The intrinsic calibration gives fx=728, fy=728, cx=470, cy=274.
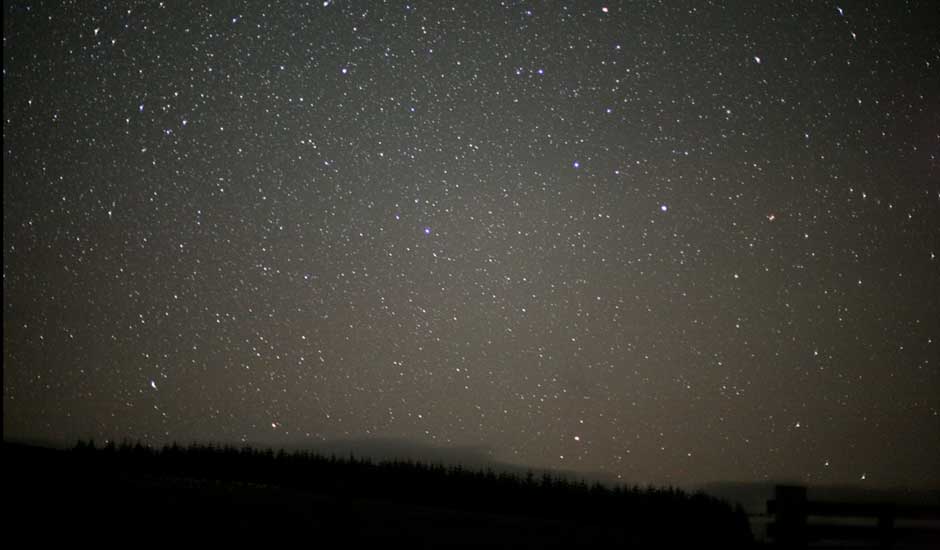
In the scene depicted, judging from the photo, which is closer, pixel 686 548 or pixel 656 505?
pixel 686 548

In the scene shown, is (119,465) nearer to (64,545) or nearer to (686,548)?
(64,545)

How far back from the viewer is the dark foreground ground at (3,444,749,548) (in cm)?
586

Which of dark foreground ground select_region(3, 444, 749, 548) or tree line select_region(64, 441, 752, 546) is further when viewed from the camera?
tree line select_region(64, 441, 752, 546)

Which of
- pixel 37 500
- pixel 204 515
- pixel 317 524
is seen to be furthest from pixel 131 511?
pixel 317 524

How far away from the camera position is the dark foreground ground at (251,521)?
586cm

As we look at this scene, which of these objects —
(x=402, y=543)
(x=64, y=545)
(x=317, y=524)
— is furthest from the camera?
(x=317, y=524)

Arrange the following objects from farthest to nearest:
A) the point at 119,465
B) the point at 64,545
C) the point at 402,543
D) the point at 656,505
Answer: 1. the point at 119,465
2. the point at 656,505
3. the point at 402,543
4. the point at 64,545

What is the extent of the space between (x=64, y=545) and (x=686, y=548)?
4.88m

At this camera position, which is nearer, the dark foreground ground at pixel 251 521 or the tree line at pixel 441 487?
the dark foreground ground at pixel 251 521

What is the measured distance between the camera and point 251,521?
636 centimetres

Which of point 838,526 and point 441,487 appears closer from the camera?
point 838,526

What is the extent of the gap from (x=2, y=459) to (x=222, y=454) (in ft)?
9.34

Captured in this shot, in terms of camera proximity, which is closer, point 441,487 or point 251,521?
point 251,521

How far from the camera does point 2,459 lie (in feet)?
28.8
